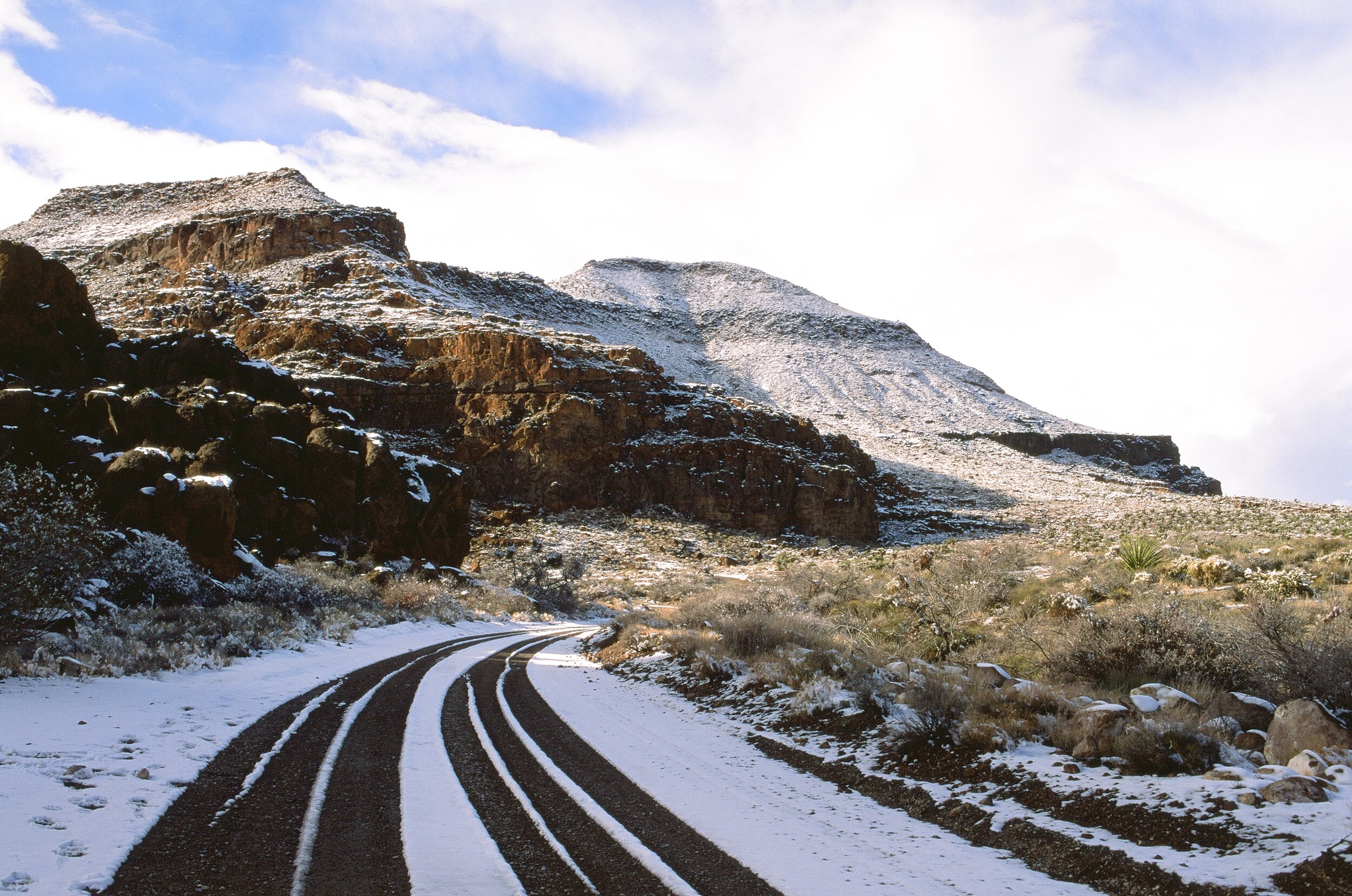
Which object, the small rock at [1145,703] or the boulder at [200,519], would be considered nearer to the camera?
the small rock at [1145,703]

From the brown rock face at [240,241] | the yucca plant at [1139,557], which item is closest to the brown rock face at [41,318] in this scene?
the yucca plant at [1139,557]

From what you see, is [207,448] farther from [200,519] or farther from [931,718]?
[931,718]

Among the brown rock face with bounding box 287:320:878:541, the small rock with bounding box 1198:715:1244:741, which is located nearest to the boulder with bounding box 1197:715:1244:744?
the small rock with bounding box 1198:715:1244:741

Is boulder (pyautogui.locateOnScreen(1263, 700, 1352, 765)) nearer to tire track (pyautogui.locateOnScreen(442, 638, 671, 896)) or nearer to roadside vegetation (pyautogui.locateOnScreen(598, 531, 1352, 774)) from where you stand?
roadside vegetation (pyautogui.locateOnScreen(598, 531, 1352, 774))

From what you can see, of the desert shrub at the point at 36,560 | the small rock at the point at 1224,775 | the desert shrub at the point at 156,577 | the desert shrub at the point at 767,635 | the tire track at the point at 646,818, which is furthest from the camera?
the desert shrub at the point at 156,577

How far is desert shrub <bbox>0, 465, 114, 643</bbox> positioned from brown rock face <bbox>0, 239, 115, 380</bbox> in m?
17.4

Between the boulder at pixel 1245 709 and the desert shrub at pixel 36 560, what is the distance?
1180 cm

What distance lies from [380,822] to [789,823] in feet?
8.95

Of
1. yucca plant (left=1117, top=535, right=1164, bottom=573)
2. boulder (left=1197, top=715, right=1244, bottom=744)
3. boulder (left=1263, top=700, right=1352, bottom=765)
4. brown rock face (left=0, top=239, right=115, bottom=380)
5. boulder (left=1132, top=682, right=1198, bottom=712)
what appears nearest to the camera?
boulder (left=1263, top=700, right=1352, bottom=765)

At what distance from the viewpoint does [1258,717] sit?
17.6ft

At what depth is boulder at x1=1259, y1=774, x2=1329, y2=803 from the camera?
13.3 feet

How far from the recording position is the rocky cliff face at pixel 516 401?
69.3 meters

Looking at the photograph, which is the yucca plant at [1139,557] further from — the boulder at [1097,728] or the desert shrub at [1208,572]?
the boulder at [1097,728]

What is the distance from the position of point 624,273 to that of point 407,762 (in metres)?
173
